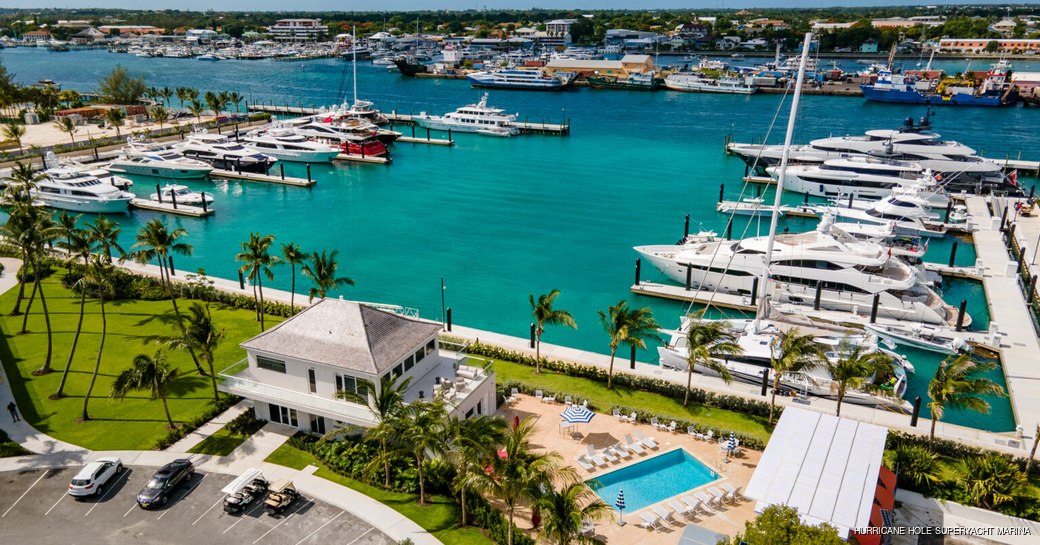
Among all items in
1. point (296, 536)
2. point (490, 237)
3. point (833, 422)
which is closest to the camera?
point (296, 536)

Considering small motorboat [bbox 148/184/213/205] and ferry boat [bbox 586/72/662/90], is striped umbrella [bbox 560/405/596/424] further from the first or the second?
ferry boat [bbox 586/72/662/90]

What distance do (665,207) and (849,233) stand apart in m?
24.9

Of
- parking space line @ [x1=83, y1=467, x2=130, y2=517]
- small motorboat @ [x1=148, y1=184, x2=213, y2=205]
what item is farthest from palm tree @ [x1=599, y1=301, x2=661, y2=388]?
small motorboat @ [x1=148, y1=184, x2=213, y2=205]

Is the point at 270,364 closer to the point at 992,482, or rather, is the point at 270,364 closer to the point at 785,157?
the point at 785,157

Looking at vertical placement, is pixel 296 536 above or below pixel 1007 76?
below

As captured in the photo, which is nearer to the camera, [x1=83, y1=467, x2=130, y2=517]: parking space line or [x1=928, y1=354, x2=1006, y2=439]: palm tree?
[x1=83, y1=467, x2=130, y2=517]: parking space line

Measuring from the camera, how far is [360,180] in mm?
92688

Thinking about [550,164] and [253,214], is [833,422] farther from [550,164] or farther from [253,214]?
[550,164]

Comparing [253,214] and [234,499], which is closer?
[234,499]

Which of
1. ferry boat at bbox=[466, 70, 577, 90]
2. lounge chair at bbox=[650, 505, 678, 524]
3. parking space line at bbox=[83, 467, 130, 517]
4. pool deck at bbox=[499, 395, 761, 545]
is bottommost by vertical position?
parking space line at bbox=[83, 467, 130, 517]

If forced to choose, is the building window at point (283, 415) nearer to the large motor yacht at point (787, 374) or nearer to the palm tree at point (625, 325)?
the palm tree at point (625, 325)

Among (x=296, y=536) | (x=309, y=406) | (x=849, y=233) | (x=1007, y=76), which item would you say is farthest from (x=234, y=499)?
(x=1007, y=76)

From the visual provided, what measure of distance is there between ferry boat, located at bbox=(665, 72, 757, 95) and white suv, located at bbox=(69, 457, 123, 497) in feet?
562

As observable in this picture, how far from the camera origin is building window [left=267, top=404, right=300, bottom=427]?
3366cm
